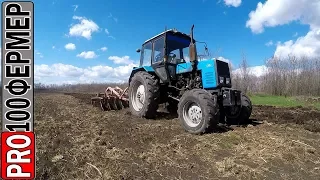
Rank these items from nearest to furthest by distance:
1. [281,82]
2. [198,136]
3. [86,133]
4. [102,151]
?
[102,151] < [198,136] < [86,133] < [281,82]

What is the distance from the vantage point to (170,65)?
315 inches

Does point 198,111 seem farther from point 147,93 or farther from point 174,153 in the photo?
point 147,93

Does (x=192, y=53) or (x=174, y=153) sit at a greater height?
(x=192, y=53)

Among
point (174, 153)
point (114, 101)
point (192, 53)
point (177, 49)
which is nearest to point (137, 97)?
point (114, 101)

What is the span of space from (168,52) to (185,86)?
118 centimetres

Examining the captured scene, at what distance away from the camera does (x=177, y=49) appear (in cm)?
824

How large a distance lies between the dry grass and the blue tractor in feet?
1.56

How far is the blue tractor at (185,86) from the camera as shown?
244 inches

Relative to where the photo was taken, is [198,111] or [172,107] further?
[172,107]

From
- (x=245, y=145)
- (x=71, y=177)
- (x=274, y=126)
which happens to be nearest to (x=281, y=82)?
(x=274, y=126)

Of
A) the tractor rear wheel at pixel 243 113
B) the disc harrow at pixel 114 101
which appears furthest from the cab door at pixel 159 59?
the disc harrow at pixel 114 101

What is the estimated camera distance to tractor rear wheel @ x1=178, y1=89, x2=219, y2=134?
586 centimetres

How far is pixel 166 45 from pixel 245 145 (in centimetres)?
386

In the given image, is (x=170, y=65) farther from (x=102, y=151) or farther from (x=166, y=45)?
(x=102, y=151)
